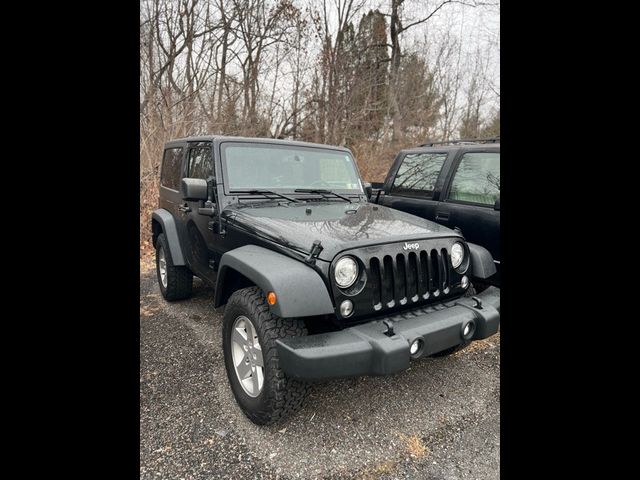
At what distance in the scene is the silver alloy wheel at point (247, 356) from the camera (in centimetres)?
242

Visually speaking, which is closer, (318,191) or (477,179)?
(318,191)

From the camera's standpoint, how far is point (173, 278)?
4.49m

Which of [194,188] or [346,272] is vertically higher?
[194,188]

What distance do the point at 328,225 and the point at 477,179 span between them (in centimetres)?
244

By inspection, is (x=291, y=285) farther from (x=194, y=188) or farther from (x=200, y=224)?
(x=200, y=224)

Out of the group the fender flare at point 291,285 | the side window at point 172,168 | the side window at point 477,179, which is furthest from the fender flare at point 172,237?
the side window at point 477,179

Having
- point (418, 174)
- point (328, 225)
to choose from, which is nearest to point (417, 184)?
point (418, 174)

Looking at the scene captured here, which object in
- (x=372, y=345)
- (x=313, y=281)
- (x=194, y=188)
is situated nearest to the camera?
(x=372, y=345)

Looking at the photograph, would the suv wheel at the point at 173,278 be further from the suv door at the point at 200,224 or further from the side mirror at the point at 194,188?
the side mirror at the point at 194,188

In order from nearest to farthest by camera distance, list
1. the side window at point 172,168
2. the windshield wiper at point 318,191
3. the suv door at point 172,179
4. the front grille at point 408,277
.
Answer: the front grille at point 408,277, the windshield wiper at point 318,191, the suv door at point 172,179, the side window at point 172,168

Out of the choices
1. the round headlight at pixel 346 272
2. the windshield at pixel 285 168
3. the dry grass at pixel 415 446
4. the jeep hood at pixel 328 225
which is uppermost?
the windshield at pixel 285 168

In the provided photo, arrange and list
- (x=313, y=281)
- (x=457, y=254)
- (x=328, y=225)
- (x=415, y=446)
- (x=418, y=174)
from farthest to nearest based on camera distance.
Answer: (x=418, y=174), (x=457, y=254), (x=328, y=225), (x=415, y=446), (x=313, y=281)

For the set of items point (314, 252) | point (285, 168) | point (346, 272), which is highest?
point (285, 168)
